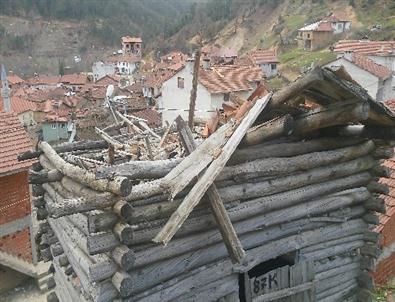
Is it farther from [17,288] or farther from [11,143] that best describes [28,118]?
[17,288]

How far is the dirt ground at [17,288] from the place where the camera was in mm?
12203

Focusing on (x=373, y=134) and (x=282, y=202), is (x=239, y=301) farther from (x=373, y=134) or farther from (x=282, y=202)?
(x=373, y=134)

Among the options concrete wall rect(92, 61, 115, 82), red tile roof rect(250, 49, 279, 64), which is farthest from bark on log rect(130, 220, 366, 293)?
concrete wall rect(92, 61, 115, 82)

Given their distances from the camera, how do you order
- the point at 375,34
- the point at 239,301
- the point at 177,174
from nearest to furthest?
1. the point at 177,174
2. the point at 239,301
3. the point at 375,34

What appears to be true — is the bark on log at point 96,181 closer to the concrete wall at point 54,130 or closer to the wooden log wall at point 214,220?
the wooden log wall at point 214,220

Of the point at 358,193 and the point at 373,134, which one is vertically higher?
the point at 373,134

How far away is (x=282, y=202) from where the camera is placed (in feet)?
20.5

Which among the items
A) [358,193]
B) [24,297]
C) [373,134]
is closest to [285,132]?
[373,134]

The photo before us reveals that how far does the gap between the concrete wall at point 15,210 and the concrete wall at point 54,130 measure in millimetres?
39774

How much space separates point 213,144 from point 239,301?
7.77 feet

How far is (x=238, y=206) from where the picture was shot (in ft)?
19.2

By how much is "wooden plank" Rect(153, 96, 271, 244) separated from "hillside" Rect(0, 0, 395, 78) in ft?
164

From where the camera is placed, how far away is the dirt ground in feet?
40.0

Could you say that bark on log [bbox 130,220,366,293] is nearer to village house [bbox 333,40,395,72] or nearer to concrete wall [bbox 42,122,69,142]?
village house [bbox 333,40,395,72]
